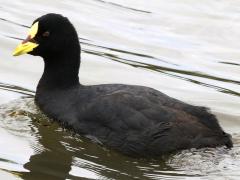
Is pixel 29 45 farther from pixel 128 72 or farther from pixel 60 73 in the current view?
pixel 128 72

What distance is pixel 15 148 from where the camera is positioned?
763cm

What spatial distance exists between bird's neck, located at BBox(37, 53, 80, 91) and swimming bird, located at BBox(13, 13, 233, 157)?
123 mm

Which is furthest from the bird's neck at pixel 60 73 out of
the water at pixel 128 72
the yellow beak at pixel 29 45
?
the water at pixel 128 72

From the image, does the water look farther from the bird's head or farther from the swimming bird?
the bird's head

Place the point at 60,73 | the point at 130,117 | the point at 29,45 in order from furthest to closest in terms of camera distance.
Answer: the point at 60,73 < the point at 29,45 < the point at 130,117

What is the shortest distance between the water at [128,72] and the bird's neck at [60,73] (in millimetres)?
377

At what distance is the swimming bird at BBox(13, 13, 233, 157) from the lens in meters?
7.55

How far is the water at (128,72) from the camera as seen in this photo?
7.41 meters

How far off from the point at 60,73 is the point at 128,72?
2.16 m

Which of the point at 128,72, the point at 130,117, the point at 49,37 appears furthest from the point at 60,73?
the point at 128,72

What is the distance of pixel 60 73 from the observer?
28.2 feet

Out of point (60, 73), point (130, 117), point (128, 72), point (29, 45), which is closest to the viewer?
point (130, 117)

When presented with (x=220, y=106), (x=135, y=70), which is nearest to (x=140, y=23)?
(x=135, y=70)

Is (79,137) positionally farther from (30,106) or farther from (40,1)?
(40,1)
